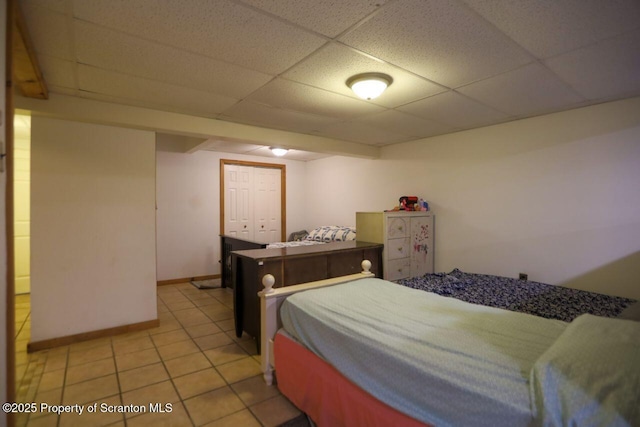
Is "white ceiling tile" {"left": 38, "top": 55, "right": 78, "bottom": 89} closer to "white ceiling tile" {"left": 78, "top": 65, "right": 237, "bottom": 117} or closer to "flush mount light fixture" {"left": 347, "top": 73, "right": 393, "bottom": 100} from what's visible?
"white ceiling tile" {"left": 78, "top": 65, "right": 237, "bottom": 117}

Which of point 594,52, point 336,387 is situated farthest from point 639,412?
point 594,52

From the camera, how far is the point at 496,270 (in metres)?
3.56

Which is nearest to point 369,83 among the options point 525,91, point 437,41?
point 437,41

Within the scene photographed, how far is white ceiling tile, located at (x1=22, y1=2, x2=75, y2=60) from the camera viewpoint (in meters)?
1.53

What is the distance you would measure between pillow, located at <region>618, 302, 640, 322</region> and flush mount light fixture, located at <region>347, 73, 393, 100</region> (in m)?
2.36

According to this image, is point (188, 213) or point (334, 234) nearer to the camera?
point (334, 234)

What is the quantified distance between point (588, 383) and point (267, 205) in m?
5.53

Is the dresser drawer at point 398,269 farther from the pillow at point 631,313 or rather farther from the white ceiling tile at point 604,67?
the white ceiling tile at point 604,67

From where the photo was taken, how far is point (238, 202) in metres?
5.75

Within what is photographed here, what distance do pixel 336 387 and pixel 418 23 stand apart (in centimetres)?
198

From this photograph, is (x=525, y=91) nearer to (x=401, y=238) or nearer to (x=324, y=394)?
(x=401, y=238)

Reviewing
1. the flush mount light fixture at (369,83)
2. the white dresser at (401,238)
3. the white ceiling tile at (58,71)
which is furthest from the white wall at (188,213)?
the flush mount light fixture at (369,83)

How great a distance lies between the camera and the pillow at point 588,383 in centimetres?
89

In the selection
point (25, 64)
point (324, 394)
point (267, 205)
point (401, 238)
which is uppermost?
point (25, 64)
